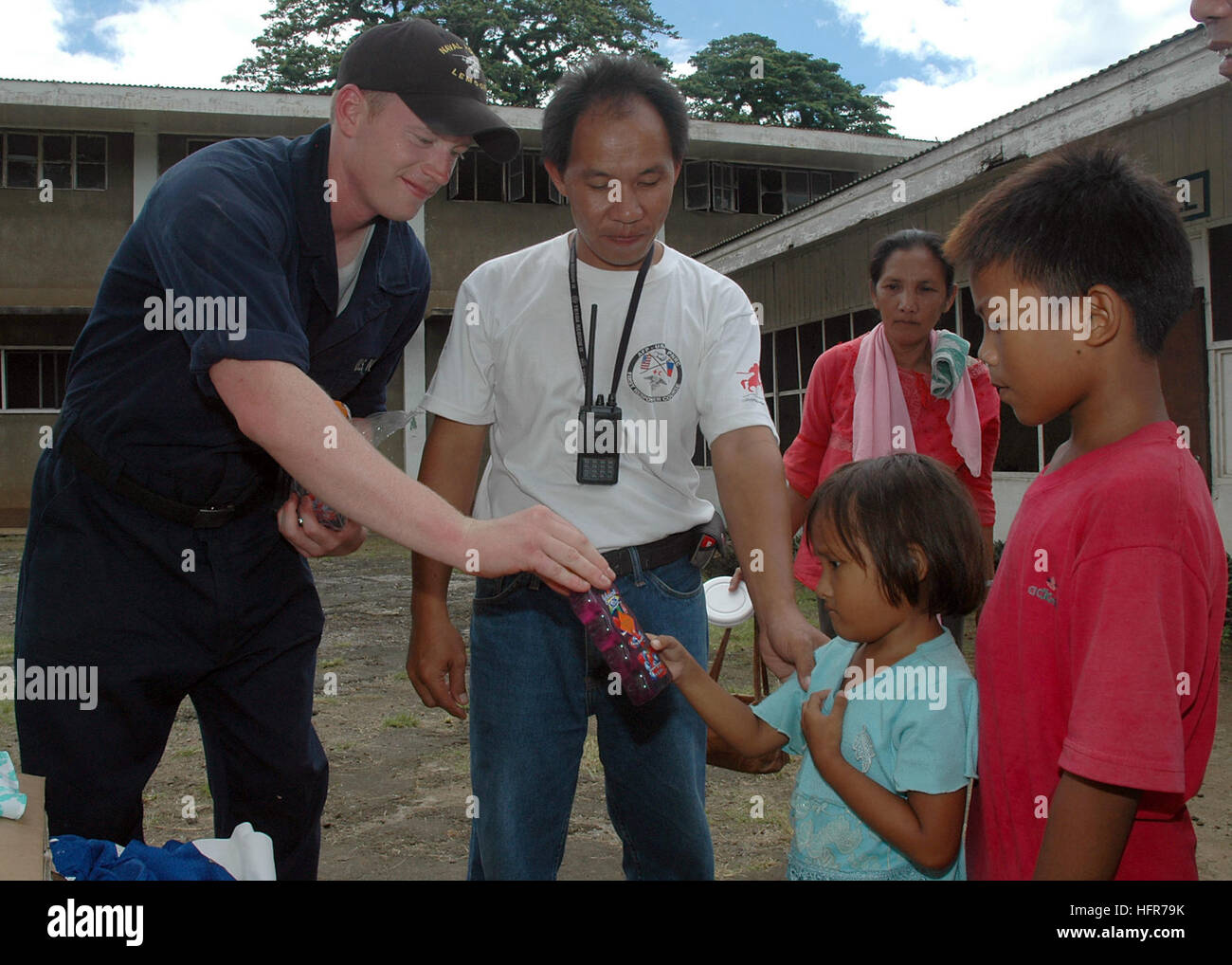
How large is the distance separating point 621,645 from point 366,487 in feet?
1.69

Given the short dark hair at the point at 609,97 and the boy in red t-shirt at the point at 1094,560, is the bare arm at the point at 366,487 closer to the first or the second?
the boy in red t-shirt at the point at 1094,560

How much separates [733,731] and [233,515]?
1.14 meters

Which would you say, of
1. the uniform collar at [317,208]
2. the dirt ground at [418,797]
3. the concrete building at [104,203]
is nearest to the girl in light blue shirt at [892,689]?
the uniform collar at [317,208]

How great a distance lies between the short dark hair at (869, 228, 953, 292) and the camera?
3.91m

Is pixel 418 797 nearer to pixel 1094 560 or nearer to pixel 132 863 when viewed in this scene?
pixel 132 863

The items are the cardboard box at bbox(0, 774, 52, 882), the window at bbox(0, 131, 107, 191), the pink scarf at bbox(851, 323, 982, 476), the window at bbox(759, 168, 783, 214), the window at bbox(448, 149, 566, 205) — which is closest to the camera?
the cardboard box at bbox(0, 774, 52, 882)

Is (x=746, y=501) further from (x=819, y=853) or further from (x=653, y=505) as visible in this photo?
(x=819, y=853)

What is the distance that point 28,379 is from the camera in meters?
16.2

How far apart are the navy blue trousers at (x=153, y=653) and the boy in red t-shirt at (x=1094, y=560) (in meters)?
1.46

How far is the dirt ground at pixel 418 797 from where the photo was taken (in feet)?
12.2

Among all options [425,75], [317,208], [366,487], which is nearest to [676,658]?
[366,487]

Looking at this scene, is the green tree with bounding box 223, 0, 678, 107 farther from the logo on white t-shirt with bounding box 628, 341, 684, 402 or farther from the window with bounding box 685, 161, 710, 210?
the logo on white t-shirt with bounding box 628, 341, 684, 402

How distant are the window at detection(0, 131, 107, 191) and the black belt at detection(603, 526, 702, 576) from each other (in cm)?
1665

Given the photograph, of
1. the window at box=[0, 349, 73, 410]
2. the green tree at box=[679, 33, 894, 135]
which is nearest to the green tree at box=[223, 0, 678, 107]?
the green tree at box=[679, 33, 894, 135]
